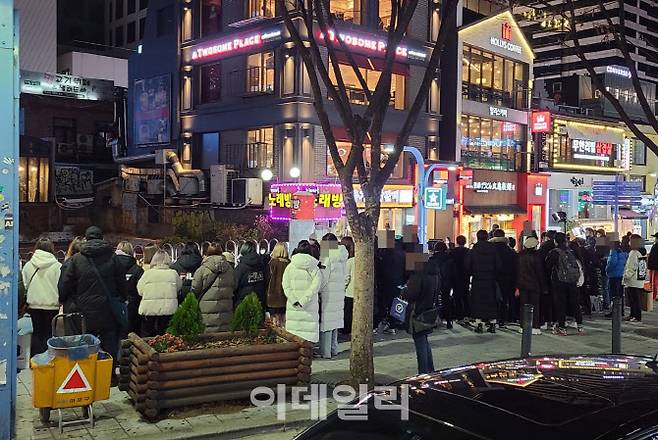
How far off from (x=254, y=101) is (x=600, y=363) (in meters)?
23.7

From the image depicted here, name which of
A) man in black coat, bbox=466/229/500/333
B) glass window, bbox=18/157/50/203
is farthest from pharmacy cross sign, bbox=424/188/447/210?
glass window, bbox=18/157/50/203

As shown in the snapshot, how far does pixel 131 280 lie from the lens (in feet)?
31.1

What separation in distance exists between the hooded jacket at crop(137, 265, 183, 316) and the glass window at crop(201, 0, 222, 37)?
70.6 ft

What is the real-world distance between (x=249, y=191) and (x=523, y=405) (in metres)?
22.9

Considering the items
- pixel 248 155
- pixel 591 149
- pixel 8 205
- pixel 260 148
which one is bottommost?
pixel 8 205

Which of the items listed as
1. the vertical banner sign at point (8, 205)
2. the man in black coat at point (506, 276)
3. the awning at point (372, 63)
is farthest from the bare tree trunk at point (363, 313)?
the awning at point (372, 63)

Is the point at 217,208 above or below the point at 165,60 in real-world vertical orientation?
below

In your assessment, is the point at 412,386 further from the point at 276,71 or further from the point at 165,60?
the point at 165,60

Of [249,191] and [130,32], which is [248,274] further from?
[130,32]

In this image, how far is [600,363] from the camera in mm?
3307

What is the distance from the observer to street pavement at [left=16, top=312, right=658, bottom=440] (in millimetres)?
7082

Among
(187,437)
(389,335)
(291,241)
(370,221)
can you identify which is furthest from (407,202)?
(187,437)

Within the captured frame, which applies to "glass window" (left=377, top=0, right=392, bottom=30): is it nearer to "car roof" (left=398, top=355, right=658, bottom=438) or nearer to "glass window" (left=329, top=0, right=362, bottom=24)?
"glass window" (left=329, top=0, right=362, bottom=24)

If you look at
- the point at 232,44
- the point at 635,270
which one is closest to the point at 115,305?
the point at 635,270
